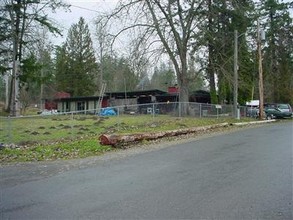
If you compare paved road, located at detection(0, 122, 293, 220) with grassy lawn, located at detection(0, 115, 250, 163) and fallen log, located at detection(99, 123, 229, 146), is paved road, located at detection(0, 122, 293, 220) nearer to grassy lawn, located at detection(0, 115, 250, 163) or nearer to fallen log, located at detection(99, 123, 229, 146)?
grassy lawn, located at detection(0, 115, 250, 163)

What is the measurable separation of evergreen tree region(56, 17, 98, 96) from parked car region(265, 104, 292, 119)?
125 ft

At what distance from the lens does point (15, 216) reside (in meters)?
5.91

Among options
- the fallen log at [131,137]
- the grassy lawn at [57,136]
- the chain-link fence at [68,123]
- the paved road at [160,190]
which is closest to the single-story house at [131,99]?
the chain-link fence at [68,123]

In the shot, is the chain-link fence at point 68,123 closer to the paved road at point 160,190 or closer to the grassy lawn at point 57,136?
the grassy lawn at point 57,136

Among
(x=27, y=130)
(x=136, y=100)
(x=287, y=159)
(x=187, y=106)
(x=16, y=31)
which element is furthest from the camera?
(x=136, y=100)

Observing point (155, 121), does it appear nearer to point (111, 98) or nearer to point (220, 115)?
point (220, 115)

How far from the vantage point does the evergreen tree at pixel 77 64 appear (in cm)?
7062

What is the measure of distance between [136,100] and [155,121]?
2920 centimetres

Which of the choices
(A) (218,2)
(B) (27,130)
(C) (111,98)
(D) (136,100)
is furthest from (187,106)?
(C) (111,98)

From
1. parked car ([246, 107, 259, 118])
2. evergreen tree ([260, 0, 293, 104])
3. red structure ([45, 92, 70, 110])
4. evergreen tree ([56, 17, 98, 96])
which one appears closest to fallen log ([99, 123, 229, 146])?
parked car ([246, 107, 259, 118])

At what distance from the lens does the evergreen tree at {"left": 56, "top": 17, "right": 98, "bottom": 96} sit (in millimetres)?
70625

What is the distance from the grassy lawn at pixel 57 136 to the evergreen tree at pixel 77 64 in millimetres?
46591

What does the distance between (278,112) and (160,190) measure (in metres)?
35.8

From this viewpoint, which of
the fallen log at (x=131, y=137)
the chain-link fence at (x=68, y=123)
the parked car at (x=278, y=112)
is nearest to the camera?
the fallen log at (x=131, y=137)
